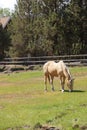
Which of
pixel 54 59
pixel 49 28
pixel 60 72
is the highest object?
pixel 49 28

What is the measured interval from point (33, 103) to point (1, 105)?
1416 millimetres

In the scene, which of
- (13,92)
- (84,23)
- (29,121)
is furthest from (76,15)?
(29,121)

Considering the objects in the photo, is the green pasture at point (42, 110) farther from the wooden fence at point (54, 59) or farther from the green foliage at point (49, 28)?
the green foliage at point (49, 28)

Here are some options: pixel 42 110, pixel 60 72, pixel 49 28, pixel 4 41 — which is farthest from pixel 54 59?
pixel 42 110

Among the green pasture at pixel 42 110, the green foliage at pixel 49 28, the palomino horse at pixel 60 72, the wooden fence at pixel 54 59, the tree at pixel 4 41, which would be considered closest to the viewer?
the green pasture at pixel 42 110

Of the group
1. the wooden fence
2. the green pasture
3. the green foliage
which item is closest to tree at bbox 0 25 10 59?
the green foliage

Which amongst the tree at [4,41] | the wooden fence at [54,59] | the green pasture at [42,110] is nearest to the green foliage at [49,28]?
the tree at [4,41]

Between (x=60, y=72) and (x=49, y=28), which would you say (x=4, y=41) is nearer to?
(x=49, y=28)

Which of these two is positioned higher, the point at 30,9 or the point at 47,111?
the point at 30,9

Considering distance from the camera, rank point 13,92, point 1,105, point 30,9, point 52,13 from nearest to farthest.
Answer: point 1,105 → point 13,92 → point 52,13 → point 30,9

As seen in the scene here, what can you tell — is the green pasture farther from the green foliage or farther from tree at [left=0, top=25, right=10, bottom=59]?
tree at [left=0, top=25, right=10, bottom=59]

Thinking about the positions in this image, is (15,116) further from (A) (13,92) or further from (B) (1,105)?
(A) (13,92)

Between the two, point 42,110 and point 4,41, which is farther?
point 4,41

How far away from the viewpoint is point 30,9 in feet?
184
